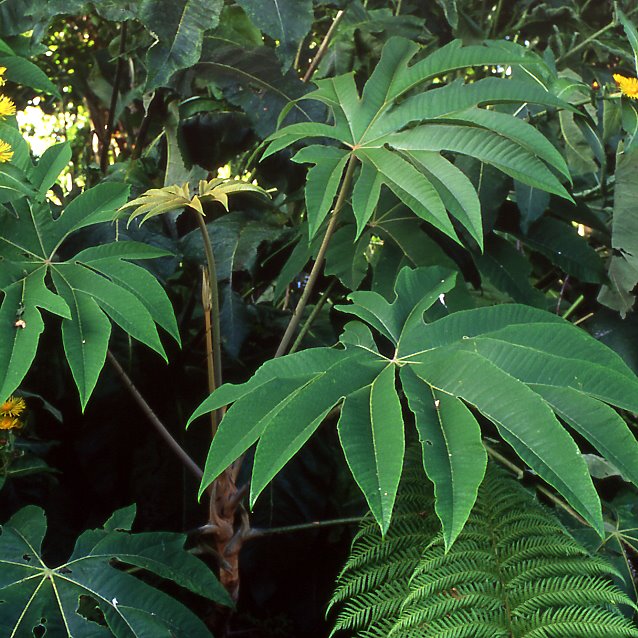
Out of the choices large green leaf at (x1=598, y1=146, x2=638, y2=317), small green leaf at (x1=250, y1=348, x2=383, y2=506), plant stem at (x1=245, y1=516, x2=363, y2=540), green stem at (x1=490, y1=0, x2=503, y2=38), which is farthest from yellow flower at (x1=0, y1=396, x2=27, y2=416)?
green stem at (x1=490, y1=0, x2=503, y2=38)

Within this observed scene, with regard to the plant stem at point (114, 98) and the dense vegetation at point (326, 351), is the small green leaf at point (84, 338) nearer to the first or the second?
the dense vegetation at point (326, 351)

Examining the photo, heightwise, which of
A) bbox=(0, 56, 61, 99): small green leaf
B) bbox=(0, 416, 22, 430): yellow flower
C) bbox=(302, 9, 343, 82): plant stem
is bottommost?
bbox=(0, 416, 22, 430): yellow flower

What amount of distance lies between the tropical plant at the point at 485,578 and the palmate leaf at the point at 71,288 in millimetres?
359

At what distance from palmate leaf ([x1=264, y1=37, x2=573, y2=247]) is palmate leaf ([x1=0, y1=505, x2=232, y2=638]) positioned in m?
0.45

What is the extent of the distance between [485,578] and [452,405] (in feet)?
0.79

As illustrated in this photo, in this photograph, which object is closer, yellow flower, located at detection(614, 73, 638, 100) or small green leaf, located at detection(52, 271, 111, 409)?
small green leaf, located at detection(52, 271, 111, 409)

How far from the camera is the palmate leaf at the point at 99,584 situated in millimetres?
782

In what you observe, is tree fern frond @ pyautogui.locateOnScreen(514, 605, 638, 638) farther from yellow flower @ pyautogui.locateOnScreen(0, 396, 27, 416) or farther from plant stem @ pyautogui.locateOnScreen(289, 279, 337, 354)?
yellow flower @ pyautogui.locateOnScreen(0, 396, 27, 416)

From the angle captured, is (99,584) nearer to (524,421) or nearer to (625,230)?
(524,421)

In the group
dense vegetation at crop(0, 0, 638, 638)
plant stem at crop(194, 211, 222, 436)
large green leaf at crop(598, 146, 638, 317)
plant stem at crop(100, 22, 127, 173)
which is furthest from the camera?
plant stem at crop(100, 22, 127, 173)

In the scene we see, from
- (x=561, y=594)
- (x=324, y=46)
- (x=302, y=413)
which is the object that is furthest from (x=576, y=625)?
(x=324, y=46)

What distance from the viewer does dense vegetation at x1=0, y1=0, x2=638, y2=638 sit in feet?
2.30

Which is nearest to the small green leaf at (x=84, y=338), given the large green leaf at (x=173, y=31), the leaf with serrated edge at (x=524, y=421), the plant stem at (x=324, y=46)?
the leaf with serrated edge at (x=524, y=421)

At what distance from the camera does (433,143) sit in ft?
2.95
